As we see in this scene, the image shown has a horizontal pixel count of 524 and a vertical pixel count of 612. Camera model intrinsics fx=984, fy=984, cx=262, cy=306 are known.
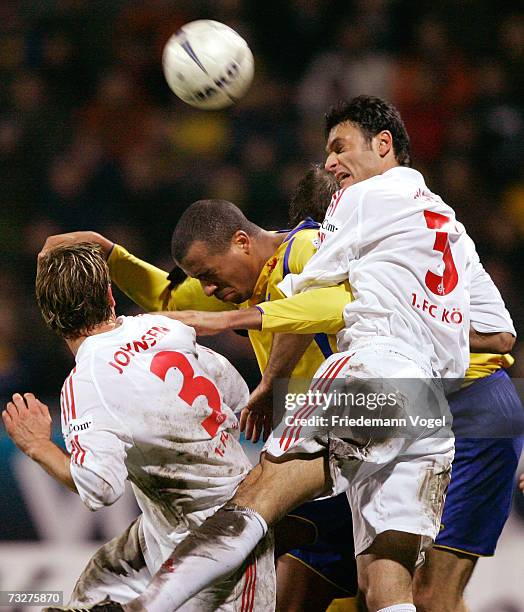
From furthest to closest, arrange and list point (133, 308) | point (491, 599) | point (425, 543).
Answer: point (133, 308) < point (491, 599) < point (425, 543)

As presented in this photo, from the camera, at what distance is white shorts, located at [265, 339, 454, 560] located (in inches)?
121

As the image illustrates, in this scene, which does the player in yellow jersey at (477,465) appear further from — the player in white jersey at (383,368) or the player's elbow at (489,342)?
the player in white jersey at (383,368)

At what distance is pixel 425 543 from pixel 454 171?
4017 mm

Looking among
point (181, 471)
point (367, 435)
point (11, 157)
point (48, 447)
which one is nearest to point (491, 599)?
point (367, 435)

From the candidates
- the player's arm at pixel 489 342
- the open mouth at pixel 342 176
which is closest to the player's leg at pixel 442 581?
the player's arm at pixel 489 342

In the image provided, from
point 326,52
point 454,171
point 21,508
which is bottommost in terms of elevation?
point 21,508

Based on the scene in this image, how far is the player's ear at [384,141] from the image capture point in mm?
3838

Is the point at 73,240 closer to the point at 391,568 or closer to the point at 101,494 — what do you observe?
the point at 101,494

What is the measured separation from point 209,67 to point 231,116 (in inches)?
124

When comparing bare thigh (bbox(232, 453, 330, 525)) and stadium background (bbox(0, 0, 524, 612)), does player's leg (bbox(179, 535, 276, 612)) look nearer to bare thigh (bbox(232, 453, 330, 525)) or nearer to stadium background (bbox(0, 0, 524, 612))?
bare thigh (bbox(232, 453, 330, 525))

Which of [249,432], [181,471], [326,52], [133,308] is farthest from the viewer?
[326,52]

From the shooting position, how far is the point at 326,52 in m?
7.63

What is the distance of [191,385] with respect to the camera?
2.96 m

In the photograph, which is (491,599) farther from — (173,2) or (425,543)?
(173,2)
